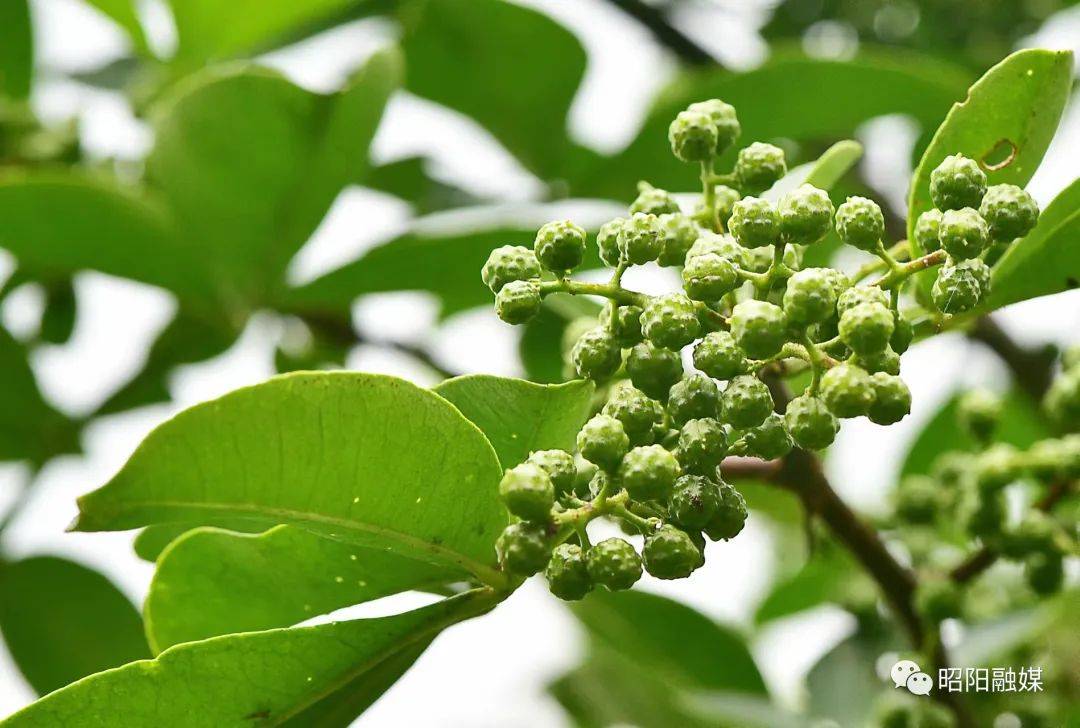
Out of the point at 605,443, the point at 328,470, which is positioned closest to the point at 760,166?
the point at 605,443

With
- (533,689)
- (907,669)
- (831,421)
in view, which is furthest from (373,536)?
(533,689)

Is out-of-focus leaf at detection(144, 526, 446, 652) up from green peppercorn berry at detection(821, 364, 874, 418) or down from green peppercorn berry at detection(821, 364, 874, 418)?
down

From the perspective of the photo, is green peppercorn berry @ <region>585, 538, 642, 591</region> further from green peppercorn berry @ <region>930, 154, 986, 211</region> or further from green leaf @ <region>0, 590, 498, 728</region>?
green peppercorn berry @ <region>930, 154, 986, 211</region>

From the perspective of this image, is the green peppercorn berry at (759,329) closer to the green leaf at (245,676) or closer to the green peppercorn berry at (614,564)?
the green peppercorn berry at (614,564)

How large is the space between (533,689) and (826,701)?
0.99 m

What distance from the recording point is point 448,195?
2293 mm

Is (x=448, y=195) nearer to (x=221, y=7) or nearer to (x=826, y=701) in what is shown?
(x=221, y=7)

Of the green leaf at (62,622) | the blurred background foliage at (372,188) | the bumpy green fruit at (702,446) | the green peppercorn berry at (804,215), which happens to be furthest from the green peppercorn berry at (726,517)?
the green leaf at (62,622)

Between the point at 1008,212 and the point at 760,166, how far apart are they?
254 millimetres

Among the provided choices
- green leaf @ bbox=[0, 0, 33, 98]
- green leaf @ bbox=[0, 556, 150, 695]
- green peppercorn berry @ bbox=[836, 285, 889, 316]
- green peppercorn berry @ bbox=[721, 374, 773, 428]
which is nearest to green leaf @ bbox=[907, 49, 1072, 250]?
green peppercorn berry @ bbox=[836, 285, 889, 316]

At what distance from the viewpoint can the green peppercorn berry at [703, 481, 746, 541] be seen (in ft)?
3.56

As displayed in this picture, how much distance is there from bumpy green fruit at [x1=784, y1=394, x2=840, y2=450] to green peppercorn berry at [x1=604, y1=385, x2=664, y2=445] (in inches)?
4.7

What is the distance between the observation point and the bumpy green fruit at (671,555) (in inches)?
42.1

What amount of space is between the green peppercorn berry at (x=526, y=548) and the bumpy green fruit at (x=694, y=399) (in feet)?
0.51
